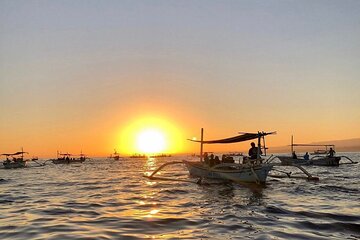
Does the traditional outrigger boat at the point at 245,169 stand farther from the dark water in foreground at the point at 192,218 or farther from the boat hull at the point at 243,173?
the dark water in foreground at the point at 192,218

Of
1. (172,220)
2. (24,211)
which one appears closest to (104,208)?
(24,211)

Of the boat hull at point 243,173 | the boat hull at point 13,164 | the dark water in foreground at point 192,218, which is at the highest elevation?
the boat hull at point 243,173

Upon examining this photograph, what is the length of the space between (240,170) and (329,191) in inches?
290

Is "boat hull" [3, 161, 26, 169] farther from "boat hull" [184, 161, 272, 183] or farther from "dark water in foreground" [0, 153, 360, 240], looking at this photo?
"dark water in foreground" [0, 153, 360, 240]

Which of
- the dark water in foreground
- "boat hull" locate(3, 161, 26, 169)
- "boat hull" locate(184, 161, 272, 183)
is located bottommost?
"boat hull" locate(3, 161, 26, 169)

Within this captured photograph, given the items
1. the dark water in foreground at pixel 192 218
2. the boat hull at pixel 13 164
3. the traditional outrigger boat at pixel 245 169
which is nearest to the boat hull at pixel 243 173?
the traditional outrigger boat at pixel 245 169

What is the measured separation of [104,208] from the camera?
731 inches

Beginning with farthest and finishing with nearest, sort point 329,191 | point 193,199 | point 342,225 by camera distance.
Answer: point 329,191, point 193,199, point 342,225

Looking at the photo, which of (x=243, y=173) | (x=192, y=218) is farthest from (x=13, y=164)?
(x=192, y=218)

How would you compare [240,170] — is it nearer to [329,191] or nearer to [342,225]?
[329,191]

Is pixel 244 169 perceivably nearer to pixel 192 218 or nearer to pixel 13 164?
pixel 192 218

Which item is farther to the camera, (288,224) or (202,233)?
(288,224)

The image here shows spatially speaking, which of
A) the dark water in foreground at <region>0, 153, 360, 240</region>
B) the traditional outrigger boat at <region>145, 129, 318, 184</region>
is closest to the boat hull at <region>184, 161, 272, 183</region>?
the traditional outrigger boat at <region>145, 129, 318, 184</region>

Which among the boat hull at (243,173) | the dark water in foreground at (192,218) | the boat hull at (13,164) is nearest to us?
the dark water in foreground at (192,218)
